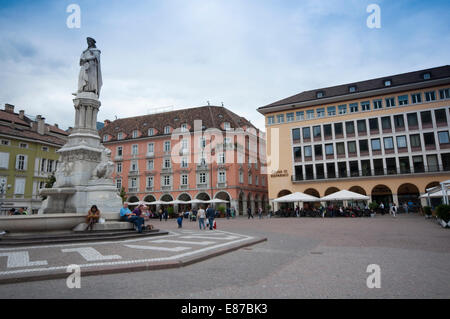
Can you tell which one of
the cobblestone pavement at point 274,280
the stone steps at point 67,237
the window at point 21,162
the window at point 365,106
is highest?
the window at point 365,106

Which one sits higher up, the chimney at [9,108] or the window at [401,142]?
the chimney at [9,108]

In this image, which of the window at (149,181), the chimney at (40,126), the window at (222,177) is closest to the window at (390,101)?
the window at (222,177)

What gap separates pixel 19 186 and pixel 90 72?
32718 mm

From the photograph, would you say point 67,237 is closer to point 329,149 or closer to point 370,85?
point 329,149

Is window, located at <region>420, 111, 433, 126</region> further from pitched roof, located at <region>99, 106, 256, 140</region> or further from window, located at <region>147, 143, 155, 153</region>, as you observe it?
window, located at <region>147, 143, 155, 153</region>

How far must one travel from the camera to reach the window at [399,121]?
3943 centimetres

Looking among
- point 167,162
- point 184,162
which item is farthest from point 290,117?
point 167,162

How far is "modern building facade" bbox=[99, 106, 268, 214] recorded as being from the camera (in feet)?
149

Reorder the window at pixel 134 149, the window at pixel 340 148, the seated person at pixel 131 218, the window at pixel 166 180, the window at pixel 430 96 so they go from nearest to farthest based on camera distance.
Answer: the seated person at pixel 131 218 < the window at pixel 430 96 < the window at pixel 340 148 < the window at pixel 166 180 < the window at pixel 134 149

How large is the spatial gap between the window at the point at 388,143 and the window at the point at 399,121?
5.80 feet

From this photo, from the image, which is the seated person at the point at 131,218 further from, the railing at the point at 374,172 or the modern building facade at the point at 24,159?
the railing at the point at 374,172

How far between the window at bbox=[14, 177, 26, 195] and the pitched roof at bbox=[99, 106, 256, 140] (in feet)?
56.9
